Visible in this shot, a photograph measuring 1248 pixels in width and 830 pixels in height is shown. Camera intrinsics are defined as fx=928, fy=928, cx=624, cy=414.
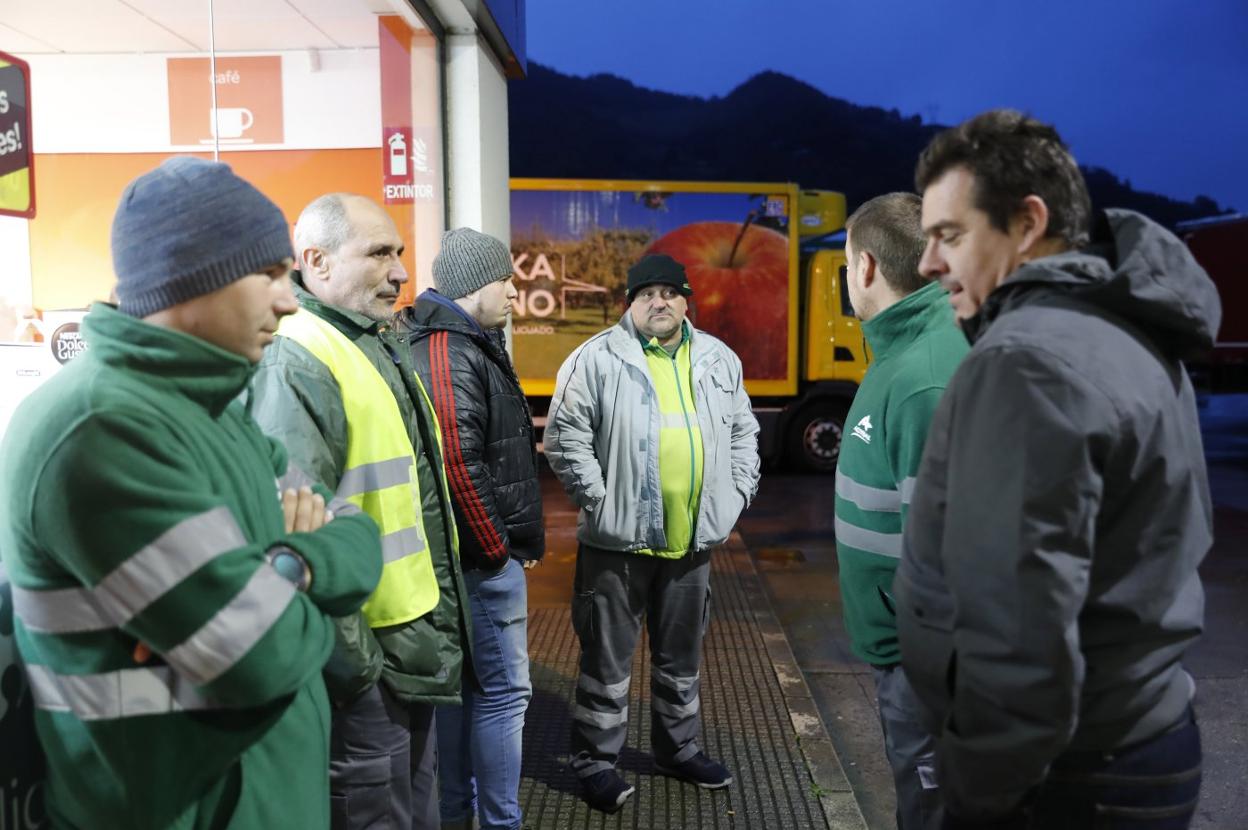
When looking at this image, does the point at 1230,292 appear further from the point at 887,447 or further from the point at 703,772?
the point at 887,447

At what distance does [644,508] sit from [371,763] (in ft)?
5.21

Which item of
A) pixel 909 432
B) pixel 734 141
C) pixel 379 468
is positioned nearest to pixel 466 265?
pixel 379 468

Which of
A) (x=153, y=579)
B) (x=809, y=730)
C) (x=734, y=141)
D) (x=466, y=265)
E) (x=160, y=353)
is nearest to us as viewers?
(x=153, y=579)

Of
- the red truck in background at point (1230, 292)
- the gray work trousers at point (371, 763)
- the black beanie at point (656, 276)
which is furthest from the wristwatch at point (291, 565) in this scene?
the red truck in background at point (1230, 292)

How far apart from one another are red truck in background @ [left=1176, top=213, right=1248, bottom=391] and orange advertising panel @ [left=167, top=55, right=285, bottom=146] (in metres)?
15.5

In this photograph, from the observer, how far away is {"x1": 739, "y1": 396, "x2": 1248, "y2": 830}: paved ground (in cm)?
389

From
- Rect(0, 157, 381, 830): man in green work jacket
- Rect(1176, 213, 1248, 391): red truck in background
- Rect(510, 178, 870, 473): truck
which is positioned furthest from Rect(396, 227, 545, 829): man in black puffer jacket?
Rect(1176, 213, 1248, 391): red truck in background

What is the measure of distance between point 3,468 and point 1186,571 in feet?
6.21

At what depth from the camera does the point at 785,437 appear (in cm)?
1155

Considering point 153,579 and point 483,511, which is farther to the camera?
point 483,511

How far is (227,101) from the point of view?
185 inches

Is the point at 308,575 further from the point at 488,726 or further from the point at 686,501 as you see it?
the point at 686,501

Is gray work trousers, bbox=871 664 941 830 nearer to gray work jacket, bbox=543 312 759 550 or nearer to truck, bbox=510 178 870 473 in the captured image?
gray work jacket, bbox=543 312 759 550

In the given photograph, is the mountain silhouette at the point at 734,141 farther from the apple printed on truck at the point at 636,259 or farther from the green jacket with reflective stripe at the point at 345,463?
the green jacket with reflective stripe at the point at 345,463
